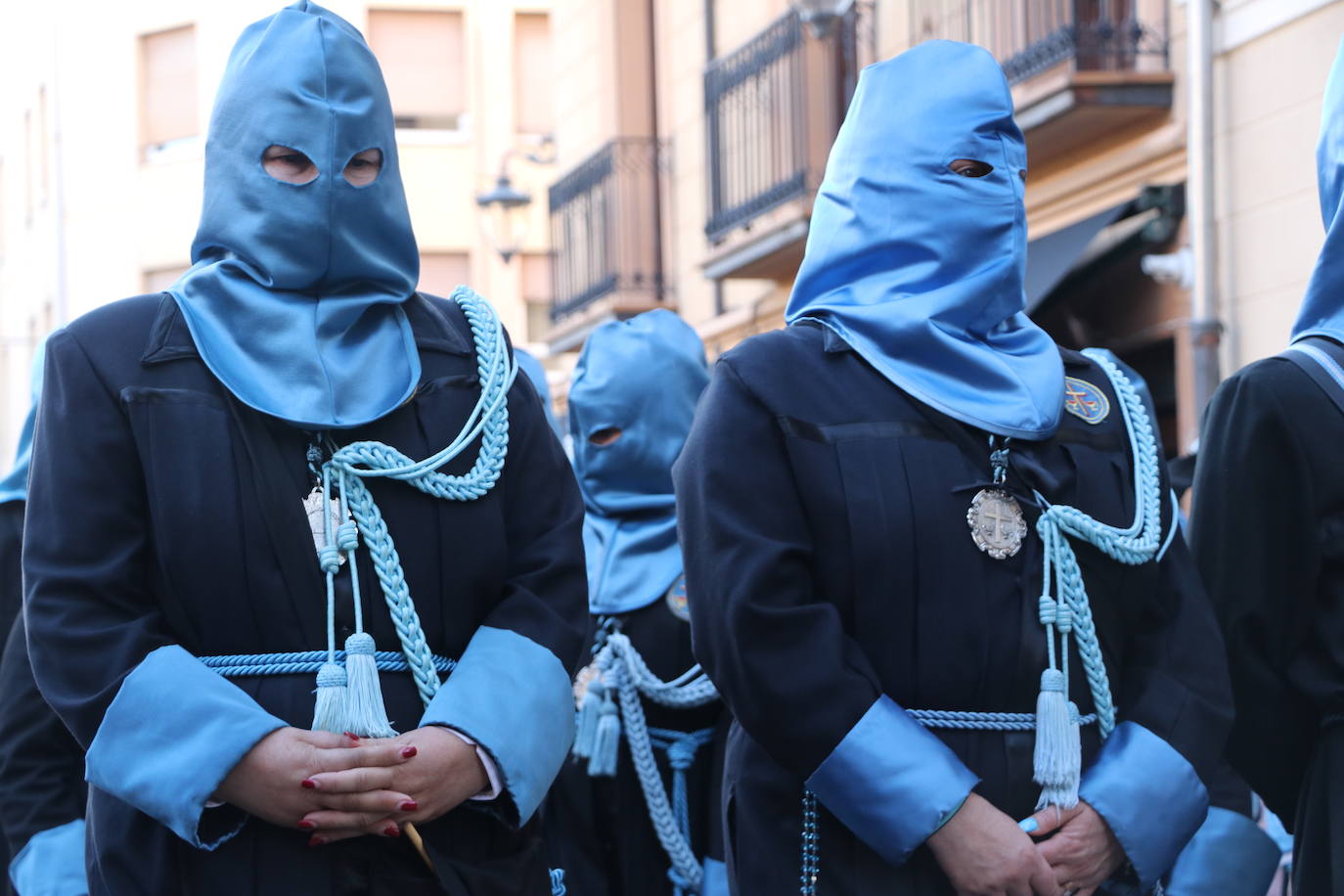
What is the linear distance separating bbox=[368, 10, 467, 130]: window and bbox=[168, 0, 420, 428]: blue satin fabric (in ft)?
70.6

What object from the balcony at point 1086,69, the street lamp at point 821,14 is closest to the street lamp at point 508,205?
the street lamp at point 821,14

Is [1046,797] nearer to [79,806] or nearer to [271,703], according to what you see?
[271,703]

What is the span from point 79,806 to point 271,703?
140 cm

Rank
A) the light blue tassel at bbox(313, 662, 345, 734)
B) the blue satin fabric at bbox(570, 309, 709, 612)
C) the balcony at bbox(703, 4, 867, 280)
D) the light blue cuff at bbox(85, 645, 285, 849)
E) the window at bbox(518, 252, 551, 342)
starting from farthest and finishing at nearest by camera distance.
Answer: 1. the window at bbox(518, 252, 551, 342)
2. the balcony at bbox(703, 4, 867, 280)
3. the blue satin fabric at bbox(570, 309, 709, 612)
4. the light blue tassel at bbox(313, 662, 345, 734)
5. the light blue cuff at bbox(85, 645, 285, 849)

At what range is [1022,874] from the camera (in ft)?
10.2

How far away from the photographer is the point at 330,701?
3.03m

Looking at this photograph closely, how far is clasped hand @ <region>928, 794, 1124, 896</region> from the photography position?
10.2ft

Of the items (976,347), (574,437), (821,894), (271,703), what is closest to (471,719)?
(271,703)

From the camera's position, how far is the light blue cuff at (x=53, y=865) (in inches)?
157

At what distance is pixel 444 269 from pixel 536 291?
114 cm

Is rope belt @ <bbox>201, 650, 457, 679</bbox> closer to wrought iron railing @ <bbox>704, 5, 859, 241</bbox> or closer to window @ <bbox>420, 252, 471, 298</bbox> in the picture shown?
wrought iron railing @ <bbox>704, 5, 859, 241</bbox>

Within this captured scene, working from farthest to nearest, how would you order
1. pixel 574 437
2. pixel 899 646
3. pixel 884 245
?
pixel 574 437
pixel 884 245
pixel 899 646

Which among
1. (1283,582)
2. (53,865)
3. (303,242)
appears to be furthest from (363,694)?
(1283,582)

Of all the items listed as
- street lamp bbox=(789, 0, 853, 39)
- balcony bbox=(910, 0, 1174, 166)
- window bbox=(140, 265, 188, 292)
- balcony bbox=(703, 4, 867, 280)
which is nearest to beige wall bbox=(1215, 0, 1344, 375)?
balcony bbox=(910, 0, 1174, 166)
